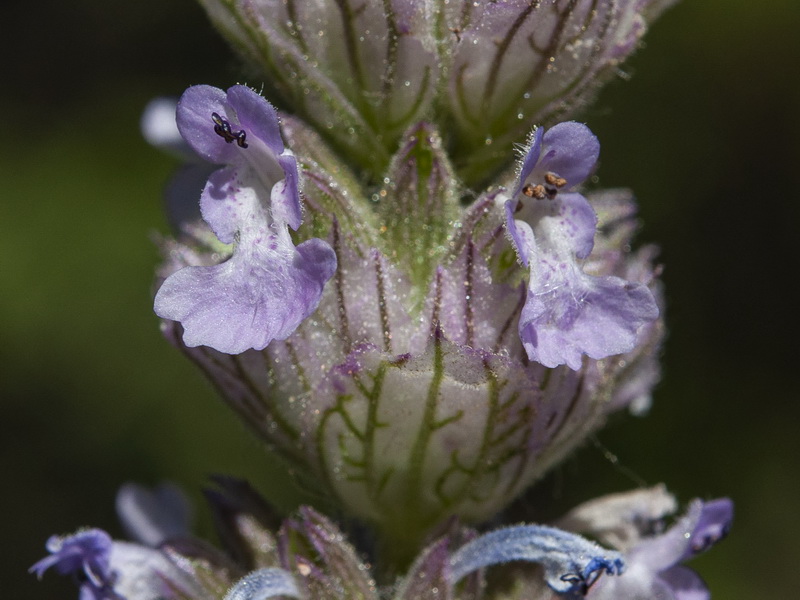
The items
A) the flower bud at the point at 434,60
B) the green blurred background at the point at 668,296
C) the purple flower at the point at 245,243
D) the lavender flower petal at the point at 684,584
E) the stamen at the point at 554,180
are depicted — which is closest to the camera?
the purple flower at the point at 245,243

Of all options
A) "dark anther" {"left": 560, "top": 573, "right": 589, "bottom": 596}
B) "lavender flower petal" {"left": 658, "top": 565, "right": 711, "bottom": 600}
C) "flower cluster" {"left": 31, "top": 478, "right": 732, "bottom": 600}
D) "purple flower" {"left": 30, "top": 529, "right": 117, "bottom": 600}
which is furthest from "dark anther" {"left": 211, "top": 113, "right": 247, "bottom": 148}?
"lavender flower petal" {"left": 658, "top": 565, "right": 711, "bottom": 600}

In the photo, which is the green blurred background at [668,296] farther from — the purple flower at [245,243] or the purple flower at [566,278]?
the purple flower at [245,243]

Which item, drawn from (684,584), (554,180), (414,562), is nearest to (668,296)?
(684,584)

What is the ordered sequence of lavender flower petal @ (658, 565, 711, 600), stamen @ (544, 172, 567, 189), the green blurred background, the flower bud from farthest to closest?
the green blurred background → lavender flower petal @ (658, 565, 711, 600) → the flower bud → stamen @ (544, 172, 567, 189)

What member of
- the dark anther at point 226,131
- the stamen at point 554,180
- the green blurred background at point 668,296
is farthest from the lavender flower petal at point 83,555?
the green blurred background at point 668,296

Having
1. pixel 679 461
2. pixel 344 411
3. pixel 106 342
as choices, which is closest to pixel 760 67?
pixel 679 461

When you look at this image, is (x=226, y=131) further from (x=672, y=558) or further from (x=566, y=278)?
(x=672, y=558)

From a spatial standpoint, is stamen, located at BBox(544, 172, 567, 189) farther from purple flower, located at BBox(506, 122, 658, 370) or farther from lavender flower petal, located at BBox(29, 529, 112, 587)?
lavender flower petal, located at BBox(29, 529, 112, 587)
